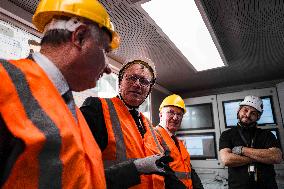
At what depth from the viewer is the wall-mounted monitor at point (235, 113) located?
391 centimetres

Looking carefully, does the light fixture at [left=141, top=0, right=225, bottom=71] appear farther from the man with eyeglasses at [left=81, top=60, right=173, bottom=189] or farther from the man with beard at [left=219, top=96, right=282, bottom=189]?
the man with beard at [left=219, top=96, right=282, bottom=189]

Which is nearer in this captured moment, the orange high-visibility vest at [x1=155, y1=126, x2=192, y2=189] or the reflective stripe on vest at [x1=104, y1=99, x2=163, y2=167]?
the reflective stripe on vest at [x1=104, y1=99, x2=163, y2=167]

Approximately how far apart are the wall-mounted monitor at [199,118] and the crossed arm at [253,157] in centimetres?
145

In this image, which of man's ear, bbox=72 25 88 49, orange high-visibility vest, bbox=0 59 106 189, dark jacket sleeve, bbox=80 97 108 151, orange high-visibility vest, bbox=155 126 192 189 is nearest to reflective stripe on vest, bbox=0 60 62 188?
orange high-visibility vest, bbox=0 59 106 189

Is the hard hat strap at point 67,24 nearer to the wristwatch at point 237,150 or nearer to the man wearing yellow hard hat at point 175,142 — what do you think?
the man wearing yellow hard hat at point 175,142

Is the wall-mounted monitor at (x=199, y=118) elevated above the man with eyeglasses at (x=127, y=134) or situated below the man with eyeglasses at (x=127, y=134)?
above

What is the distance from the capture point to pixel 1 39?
1.72 m

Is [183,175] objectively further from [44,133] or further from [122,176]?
→ [44,133]

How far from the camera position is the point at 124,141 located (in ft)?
4.56

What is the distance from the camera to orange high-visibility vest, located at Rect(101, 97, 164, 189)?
4.32 feet

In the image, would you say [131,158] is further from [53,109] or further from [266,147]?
[266,147]

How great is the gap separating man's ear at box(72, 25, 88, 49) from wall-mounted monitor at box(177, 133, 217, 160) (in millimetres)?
3755

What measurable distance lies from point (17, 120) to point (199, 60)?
112 inches

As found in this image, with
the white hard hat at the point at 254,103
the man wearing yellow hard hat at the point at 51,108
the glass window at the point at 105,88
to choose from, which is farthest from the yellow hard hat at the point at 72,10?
the white hard hat at the point at 254,103
